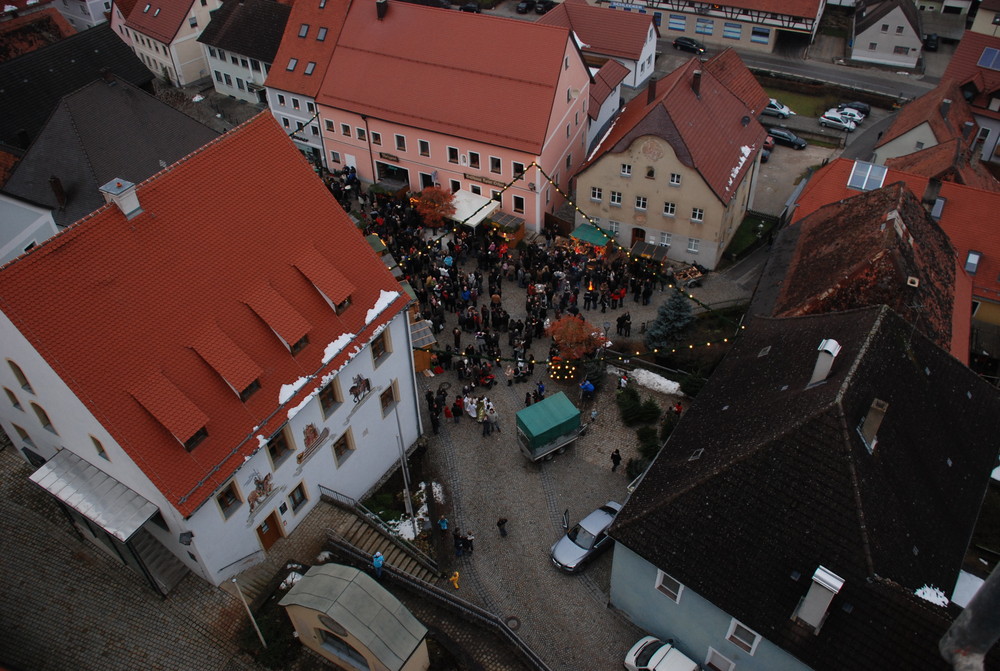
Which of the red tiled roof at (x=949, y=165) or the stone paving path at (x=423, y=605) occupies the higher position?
the red tiled roof at (x=949, y=165)

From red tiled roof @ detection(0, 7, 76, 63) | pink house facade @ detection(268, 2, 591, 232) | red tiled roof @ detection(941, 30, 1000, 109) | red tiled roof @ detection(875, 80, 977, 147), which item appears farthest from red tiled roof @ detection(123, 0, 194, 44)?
red tiled roof @ detection(941, 30, 1000, 109)

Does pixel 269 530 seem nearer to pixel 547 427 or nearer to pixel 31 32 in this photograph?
pixel 547 427

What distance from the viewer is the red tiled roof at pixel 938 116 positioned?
A: 46.1 meters

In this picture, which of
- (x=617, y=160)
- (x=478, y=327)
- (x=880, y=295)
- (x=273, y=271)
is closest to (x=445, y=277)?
(x=478, y=327)

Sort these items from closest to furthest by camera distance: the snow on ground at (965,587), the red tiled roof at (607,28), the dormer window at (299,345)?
the snow on ground at (965,587)
the dormer window at (299,345)
the red tiled roof at (607,28)

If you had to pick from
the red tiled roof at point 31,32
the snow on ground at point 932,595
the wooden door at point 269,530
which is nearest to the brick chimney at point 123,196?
the wooden door at point 269,530

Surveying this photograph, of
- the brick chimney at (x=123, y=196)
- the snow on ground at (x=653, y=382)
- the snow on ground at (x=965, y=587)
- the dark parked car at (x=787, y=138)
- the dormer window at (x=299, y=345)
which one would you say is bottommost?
the dark parked car at (x=787, y=138)

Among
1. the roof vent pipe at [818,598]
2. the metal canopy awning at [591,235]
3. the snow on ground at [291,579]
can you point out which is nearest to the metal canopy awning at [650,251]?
the metal canopy awning at [591,235]

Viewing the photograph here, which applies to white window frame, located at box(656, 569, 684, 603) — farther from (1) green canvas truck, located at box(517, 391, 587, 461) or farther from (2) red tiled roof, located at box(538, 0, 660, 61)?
(2) red tiled roof, located at box(538, 0, 660, 61)

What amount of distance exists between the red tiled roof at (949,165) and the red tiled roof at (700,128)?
8.17 m

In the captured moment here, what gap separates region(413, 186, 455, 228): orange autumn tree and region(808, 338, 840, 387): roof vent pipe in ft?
82.9

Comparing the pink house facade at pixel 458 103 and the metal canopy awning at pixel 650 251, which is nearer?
the metal canopy awning at pixel 650 251

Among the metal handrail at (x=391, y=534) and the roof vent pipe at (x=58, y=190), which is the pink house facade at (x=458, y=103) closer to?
the roof vent pipe at (x=58, y=190)

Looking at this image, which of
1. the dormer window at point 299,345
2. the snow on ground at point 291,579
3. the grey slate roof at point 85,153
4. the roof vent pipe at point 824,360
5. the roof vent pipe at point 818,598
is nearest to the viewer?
the roof vent pipe at point 818,598
